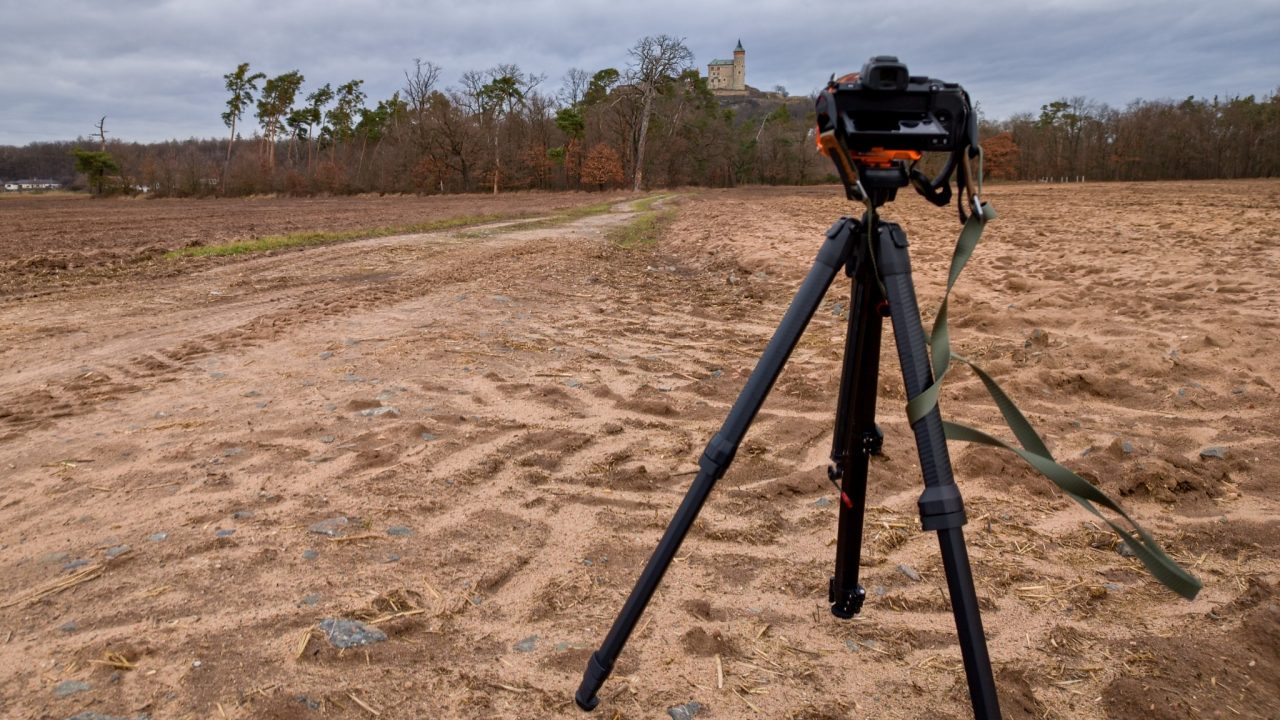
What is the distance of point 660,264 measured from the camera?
12.1 m

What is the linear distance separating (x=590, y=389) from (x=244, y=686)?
3157 millimetres

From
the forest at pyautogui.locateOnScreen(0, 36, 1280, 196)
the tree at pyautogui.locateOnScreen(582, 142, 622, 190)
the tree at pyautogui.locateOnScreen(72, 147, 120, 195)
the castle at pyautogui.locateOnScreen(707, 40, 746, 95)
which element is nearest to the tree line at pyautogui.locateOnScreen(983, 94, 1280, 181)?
the forest at pyautogui.locateOnScreen(0, 36, 1280, 196)

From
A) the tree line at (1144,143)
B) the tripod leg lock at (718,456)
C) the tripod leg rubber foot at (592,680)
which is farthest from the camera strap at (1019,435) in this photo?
the tree line at (1144,143)

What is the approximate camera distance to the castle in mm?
130750

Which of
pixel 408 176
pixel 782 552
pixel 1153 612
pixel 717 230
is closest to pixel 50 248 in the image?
pixel 717 230

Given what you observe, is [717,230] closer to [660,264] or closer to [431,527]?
[660,264]

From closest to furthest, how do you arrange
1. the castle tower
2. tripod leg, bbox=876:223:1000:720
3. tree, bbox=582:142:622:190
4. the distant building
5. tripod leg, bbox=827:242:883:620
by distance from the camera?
tripod leg, bbox=876:223:1000:720, tripod leg, bbox=827:242:883:620, tree, bbox=582:142:622:190, the distant building, the castle tower

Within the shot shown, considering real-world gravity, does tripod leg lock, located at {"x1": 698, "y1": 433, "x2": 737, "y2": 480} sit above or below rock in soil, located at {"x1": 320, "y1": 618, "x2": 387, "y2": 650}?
above

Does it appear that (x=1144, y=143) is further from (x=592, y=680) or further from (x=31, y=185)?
(x=31, y=185)

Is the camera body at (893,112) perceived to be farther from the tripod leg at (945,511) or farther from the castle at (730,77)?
the castle at (730,77)

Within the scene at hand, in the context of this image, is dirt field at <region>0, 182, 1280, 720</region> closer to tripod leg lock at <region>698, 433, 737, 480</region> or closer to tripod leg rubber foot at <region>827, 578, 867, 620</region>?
tripod leg rubber foot at <region>827, 578, 867, 620</region>

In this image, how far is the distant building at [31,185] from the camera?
7200 cm

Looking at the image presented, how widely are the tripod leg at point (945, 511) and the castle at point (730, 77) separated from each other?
137m

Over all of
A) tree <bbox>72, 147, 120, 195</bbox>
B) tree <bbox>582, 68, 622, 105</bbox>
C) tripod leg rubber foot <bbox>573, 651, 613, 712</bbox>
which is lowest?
tripod leg rubber foot <bbox>573, 651, 613, 712</bbox>
